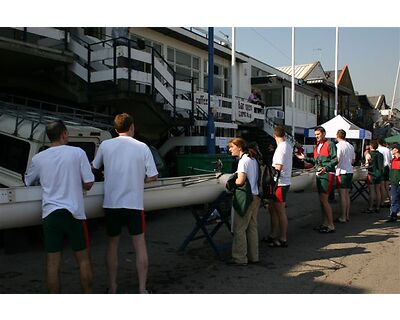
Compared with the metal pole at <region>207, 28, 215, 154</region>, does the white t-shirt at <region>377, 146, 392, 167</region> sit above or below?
below

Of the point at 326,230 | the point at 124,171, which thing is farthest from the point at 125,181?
the point at 326,230

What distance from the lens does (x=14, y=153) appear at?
21.5ft

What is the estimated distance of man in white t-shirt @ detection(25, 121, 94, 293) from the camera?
3691 mm

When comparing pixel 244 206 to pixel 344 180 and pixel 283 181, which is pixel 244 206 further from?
pixel 344 180

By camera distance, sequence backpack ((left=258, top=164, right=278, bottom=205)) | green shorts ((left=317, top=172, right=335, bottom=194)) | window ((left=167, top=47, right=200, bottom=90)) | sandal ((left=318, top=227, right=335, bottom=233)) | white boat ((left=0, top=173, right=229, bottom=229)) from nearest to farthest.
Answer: white boat ((left=0, top=173, right=229, bottom=229)) → backpack ((left=258, top=164, right=278, bottom=205)) → green shorts ((left=317, top=172, right=335, bottom=194)) → sandal ((left=318, top=227, right=335, bottom=233)) → window ((left=167, top=47, right=200, bottom=90))

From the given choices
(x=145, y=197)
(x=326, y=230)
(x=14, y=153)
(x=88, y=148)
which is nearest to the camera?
(x=145, y=197)

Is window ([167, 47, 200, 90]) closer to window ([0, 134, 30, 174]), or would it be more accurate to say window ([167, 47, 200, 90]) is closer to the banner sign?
the banner sign

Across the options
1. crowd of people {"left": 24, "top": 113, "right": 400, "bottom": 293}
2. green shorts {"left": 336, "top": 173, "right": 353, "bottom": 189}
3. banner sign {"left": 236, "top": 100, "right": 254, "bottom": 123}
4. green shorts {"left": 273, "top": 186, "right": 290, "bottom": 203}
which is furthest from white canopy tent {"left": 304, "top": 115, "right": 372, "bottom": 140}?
crowd of people {"left": 24, "top": 113, "right": 400, "bottom": 293}

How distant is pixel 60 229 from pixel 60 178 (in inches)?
17.3

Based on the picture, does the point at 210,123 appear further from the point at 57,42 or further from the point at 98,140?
the point at 98,140

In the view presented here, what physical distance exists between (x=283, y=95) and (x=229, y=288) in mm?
21525

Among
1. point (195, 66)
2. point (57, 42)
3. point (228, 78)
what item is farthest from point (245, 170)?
point (228, 78)

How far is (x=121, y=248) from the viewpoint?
635cm

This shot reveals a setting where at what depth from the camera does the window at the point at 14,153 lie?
6.41m
